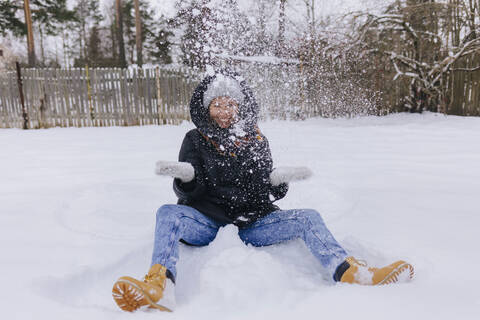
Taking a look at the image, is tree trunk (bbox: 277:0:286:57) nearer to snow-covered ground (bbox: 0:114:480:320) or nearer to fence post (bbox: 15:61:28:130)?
snow-covered ground (bbox: 0:114:480:320)

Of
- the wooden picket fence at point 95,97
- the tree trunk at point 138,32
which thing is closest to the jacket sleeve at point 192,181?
the wooden picket fence at point 95,97

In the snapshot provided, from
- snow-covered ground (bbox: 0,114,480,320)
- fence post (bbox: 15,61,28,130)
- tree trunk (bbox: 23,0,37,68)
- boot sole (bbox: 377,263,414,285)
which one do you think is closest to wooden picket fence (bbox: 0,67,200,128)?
fence post (bbox: 15,61,28,130)

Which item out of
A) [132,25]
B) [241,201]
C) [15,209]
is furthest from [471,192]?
[132,25]

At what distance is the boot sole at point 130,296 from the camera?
1.27m

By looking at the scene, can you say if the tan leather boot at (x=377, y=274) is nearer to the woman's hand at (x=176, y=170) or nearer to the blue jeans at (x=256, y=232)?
the blue jeans at (x=256, y=232)

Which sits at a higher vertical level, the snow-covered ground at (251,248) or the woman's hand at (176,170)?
the woman's hand at (176,170)

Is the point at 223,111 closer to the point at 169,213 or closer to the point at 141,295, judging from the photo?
the point at 169,213

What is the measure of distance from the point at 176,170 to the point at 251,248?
58 centimetres

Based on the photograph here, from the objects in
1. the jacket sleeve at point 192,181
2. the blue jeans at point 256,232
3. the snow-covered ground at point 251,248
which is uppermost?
the jacket sleeve at point 192,181

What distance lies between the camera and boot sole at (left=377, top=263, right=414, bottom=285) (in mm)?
1426

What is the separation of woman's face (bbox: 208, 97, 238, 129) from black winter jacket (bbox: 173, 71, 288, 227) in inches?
2.1

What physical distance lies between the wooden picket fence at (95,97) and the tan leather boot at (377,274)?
7.73 metres

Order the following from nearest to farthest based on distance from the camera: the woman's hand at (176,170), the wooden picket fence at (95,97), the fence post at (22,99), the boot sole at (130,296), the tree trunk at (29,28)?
the boot sole at (130,296) → the woman's hand at (176,170) → the fence post at (22,99) → the wooden picket fence at (95,97) → the tree trunk at (29,28)

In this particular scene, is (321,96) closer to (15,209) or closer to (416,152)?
(416,152)
